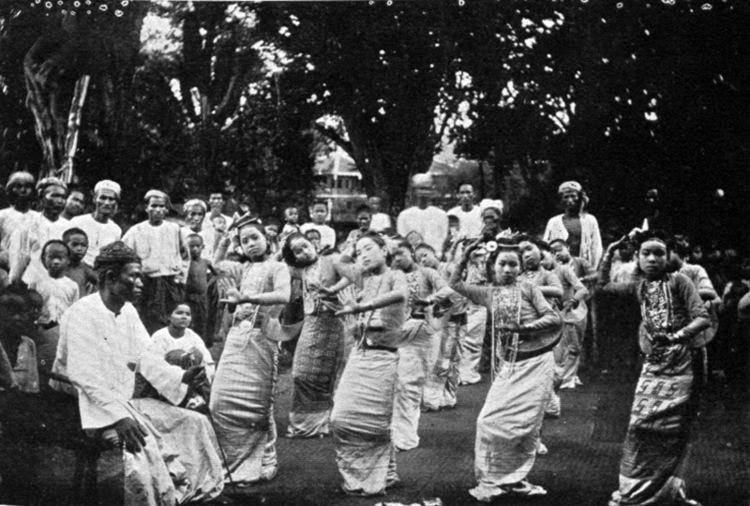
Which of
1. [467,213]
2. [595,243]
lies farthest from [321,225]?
[595,243]

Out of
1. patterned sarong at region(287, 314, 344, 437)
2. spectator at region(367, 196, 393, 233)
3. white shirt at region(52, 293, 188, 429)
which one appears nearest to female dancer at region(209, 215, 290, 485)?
patterned sarong at region(287, 314, 344, 437)

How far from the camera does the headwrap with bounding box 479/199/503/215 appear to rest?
4.91m

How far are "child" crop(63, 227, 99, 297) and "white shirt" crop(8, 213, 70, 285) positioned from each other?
0.32 feet

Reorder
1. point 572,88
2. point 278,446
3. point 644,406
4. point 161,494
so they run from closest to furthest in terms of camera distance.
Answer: point 161,494, point 644,406, point 572,88, point 278,446

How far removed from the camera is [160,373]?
4.56m

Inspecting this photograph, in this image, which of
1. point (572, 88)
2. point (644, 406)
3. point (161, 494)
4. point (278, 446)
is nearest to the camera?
point (161, 494)

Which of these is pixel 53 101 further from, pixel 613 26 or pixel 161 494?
pixel 613 26

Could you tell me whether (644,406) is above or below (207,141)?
below

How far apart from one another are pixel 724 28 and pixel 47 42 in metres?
4.03

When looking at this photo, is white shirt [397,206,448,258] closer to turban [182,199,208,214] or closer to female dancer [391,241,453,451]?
female dancer [391,241,453,451]

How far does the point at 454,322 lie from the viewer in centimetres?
549

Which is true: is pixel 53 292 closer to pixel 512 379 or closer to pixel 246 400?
pixel 246 400

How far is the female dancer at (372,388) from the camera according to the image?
4.75 metres

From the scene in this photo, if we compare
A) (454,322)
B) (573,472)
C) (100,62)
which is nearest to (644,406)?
(573,472)
